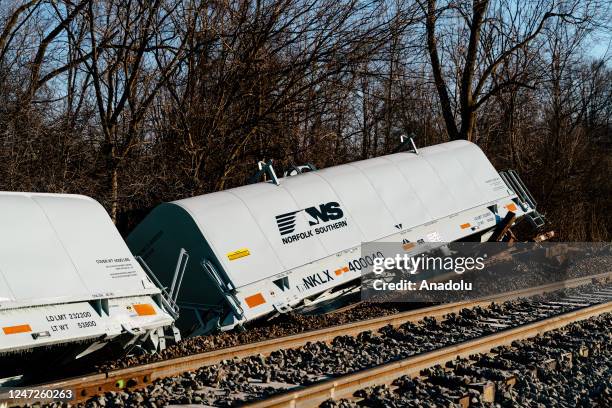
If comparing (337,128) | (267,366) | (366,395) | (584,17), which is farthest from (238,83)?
(584,17)

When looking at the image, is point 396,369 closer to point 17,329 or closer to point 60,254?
point 17,329

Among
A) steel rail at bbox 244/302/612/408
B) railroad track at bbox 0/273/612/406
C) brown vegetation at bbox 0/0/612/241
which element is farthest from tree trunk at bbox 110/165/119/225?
steel rail at bbox 244/302/612/408

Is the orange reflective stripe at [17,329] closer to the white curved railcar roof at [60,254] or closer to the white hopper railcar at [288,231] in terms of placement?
the white curved railcar roof at [60,254]

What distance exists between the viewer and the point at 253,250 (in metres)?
11.8

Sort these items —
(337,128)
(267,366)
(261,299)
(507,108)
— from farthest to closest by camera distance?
(507,108)
(337,128)
(261,299)
(267,366)

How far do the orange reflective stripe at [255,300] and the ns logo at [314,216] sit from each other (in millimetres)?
1284

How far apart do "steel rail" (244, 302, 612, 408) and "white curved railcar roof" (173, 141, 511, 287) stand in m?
3.73

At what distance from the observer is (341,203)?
13398mm

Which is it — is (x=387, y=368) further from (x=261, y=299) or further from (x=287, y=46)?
(x=287, y=46)

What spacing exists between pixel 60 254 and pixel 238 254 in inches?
135

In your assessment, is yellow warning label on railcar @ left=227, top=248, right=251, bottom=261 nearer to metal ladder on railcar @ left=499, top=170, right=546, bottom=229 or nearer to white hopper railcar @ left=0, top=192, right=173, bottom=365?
white hopper railcar @ left=0, top=192, right=173, bottom=365

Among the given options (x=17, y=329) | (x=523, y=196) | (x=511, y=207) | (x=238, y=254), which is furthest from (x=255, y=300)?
(x=523, y=196)

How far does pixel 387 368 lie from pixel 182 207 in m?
5.21

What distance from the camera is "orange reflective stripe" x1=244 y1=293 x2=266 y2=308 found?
37.1ft
